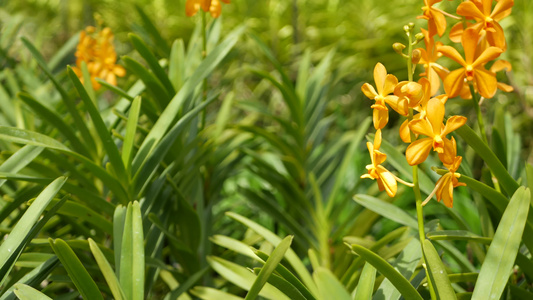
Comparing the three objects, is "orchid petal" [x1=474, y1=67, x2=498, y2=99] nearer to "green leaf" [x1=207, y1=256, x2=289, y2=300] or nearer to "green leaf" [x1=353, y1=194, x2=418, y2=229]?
"green leaf" [x1=353, y1=194, x2=418, y2=229]

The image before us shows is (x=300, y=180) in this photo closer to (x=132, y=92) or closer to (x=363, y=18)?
(x=132, y=92)

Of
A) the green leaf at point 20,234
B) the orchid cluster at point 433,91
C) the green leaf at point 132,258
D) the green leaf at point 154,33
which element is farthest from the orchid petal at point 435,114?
the green leaf at point 154,33

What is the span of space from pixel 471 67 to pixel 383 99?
140 millimetres

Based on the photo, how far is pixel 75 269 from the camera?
0.51m

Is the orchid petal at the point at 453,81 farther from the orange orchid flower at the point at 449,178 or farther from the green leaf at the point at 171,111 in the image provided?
the green leaf at the point at 171,111

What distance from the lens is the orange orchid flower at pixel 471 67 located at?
54cm

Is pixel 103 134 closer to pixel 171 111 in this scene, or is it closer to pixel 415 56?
pixel 171 111

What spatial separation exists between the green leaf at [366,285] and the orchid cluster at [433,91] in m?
0.11

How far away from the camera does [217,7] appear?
88cm

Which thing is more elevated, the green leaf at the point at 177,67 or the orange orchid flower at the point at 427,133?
the green leaf at the point at 177,67

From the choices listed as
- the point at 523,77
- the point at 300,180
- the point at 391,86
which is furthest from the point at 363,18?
the point at 391,86

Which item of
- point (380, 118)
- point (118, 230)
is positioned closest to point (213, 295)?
point (118, 230)

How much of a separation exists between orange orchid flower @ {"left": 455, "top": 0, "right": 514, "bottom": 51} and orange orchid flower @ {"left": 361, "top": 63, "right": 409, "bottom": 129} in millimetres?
142

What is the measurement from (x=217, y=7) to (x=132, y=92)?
235mm
